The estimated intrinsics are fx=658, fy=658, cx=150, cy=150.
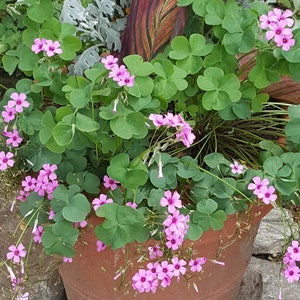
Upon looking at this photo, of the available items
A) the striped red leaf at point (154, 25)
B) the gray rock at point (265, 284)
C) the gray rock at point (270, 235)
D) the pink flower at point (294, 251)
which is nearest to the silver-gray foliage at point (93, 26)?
the striped red leaf at point (154, 25)

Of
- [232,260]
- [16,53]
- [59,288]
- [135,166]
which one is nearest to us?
[135,166]

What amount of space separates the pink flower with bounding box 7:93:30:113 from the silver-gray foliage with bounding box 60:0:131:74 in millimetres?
188

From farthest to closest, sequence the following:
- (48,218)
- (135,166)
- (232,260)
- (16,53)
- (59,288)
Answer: (59,288)
(232,260)
(16,53)
(48,218)
(135,166)

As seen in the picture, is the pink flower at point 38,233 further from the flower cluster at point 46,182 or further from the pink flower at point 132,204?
the pink flower at point 132,204

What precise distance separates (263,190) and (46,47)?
1.50 ft

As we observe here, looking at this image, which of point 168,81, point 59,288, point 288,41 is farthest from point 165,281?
point 59,288

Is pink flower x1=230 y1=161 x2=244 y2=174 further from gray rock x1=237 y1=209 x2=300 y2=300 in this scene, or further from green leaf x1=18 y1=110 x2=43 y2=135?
gray rock x1=237 y1=209 x2=300 y2=300

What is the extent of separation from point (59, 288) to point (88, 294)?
11.7 inches

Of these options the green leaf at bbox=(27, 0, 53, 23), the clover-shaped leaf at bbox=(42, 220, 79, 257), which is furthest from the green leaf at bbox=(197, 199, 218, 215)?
the green leaf at bbox=(27, 0, 53, 23)

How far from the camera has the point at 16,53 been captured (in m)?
1.31

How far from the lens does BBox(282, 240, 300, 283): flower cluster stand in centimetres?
115

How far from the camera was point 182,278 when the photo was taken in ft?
4.42

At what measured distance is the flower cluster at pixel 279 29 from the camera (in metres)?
1.10

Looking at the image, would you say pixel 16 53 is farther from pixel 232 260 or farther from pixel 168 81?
pixel 232 260
